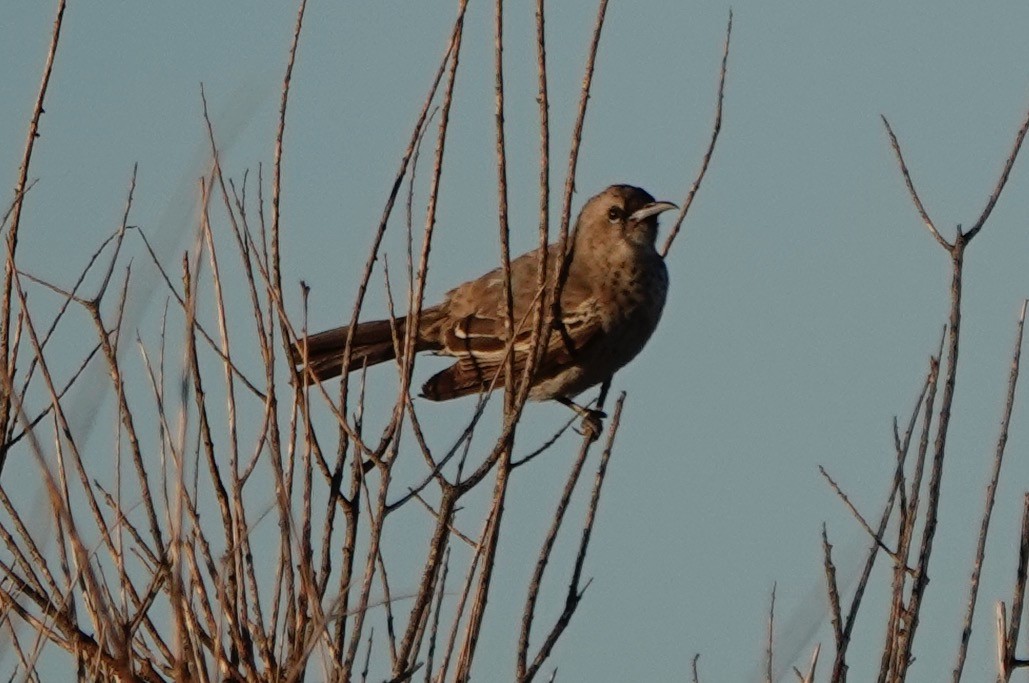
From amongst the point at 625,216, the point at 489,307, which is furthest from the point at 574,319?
the point at 625,216

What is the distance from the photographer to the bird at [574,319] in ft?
22.6

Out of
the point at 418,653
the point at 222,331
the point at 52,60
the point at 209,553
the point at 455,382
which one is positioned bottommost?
the point at 418,653

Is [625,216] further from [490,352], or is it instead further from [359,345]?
[359,345]

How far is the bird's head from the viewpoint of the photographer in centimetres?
777

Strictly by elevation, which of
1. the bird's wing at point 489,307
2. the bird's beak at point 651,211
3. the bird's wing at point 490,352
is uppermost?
the bird's beak at point 651,211

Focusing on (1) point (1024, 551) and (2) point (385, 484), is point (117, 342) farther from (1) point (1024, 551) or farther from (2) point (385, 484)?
(1) point (1024, 551)

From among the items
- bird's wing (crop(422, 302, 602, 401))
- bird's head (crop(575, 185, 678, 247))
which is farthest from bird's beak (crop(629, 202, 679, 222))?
bird's wing (crop(422, 302, 602, 401))

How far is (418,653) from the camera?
10.8ft

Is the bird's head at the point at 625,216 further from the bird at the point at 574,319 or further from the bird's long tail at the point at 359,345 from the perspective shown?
the bird's long tail at the point at 359,345

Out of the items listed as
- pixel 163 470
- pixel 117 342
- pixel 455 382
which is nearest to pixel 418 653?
pixel 163 470

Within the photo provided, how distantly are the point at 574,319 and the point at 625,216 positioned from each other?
887mm

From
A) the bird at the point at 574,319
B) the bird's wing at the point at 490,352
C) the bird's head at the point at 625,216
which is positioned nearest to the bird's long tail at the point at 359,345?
the bird at the point at 574,319

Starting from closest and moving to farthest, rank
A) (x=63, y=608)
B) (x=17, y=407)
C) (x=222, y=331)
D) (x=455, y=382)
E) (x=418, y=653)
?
1. (x=17, y=407)
2. (x=63, y=608)
3. (x=418, y=653)
4. (x=222, y=331)
5. (x=455, y=382)

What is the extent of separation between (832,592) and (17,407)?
1974 mm
